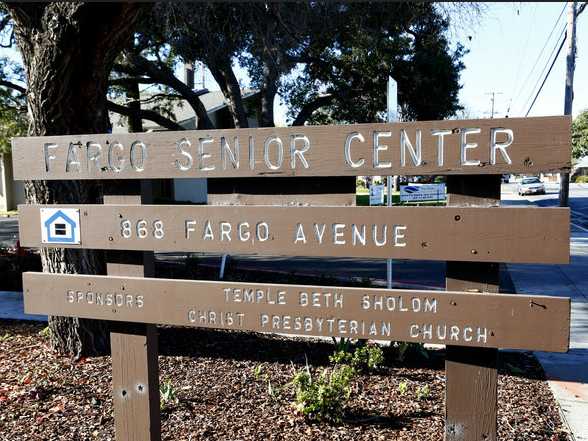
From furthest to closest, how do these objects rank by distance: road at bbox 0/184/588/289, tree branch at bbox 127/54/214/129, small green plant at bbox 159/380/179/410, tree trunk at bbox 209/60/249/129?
tree branch at bbox 127/54/214/129 → tree trunk at bbox 209/60/249/129 → road at bbox 0/184/588/289 → small green plant at bbox 159/380/179/410

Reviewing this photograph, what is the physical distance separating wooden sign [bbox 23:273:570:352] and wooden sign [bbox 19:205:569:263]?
173 mm

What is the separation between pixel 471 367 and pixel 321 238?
0.83m

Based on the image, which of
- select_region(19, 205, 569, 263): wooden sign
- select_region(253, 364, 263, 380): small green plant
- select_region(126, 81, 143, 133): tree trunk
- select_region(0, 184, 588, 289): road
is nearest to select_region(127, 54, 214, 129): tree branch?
select_region(126, 81, 143, 133): tree trunk

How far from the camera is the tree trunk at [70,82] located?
4.49 meters

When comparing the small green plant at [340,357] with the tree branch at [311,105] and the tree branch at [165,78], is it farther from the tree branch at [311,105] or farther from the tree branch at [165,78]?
the tree branch at [311,105]

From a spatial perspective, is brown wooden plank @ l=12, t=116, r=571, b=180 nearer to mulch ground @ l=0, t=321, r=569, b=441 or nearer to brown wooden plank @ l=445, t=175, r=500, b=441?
brown wooden plank @ l=445, t=175, r=500, b=441

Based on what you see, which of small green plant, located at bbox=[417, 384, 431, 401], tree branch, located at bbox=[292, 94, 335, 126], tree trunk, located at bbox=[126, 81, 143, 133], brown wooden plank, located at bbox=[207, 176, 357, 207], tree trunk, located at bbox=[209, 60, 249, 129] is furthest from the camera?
tree branch, located at bbox=[292, 94, 335, 126]

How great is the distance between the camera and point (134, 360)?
278 centimetres

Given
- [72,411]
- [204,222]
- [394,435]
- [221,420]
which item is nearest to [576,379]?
[394,435]

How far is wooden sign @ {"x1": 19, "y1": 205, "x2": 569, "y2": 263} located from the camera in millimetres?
2082

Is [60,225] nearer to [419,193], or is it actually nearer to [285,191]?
[285,191]

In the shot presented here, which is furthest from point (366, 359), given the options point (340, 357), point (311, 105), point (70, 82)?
point (311, 105)

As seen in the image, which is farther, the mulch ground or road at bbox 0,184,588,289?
road at bbox 0,184,588,289

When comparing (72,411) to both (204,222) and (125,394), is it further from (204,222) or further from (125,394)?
(204,222)
